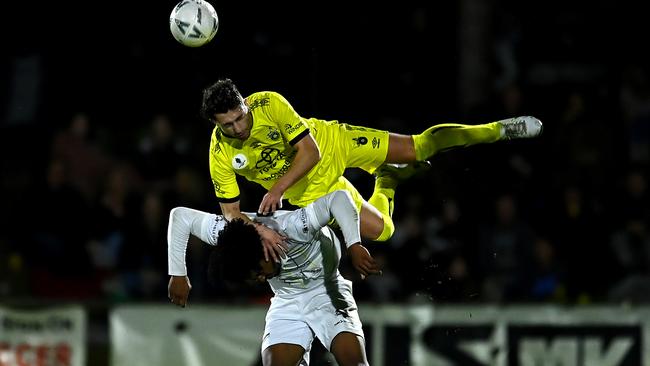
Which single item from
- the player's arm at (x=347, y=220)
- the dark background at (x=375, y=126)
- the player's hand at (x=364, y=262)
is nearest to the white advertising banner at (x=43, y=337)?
the dark background at (x=375, y=126)

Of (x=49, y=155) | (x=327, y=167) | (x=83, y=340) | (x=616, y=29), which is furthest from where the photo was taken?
→ (x=616, y=29)

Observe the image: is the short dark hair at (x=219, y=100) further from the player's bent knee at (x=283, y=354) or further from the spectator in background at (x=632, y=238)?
A: the spectator in background at (x=632, y=238)

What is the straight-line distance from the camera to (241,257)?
7.11 meters

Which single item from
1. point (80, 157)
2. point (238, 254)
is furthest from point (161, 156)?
point (238, 254)

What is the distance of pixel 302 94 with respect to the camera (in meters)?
12.2

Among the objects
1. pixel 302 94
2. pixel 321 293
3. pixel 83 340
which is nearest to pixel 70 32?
pixel 302 94

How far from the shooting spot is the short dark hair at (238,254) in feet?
23.3

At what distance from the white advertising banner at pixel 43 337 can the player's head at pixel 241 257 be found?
332 centimetres

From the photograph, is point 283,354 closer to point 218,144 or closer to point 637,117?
point 218,144

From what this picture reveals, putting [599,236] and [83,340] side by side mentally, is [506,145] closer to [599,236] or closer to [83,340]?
[599,236]

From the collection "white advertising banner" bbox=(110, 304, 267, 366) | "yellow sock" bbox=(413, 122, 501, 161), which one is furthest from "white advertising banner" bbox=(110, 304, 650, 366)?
"yellow sock" bbox=(413, 122, 501, 161)

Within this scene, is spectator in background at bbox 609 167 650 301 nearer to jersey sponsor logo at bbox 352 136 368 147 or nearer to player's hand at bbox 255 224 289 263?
jersey sponsor logo at bbox 352 136 368 147

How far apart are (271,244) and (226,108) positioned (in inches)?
32.7

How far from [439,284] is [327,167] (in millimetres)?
2454
